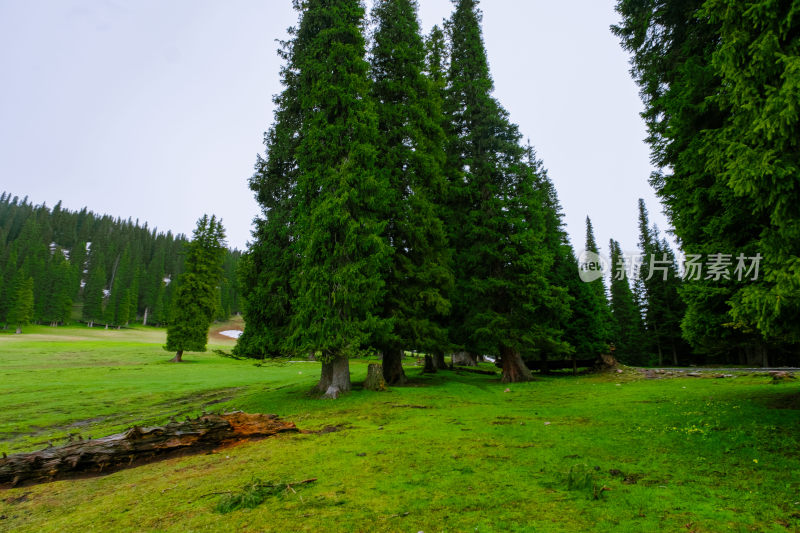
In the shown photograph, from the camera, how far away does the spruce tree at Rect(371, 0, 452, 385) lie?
15.5 metres

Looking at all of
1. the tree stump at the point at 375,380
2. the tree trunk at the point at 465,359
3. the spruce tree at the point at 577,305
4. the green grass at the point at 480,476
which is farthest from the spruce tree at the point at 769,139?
the tree trunk at the point at 465,359

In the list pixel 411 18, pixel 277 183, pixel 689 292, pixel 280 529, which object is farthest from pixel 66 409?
pixel 411 18

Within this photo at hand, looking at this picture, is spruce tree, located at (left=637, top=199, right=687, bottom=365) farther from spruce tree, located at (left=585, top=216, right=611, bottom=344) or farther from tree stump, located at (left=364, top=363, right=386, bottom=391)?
tree stump, located at (left=364, top=363, right=386, bottom=391)

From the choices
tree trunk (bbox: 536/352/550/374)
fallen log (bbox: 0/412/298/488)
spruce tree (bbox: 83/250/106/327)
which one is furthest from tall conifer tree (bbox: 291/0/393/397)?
spruce tree (bbox: 83/250/106/327)

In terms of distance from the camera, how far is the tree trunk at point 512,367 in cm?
1912

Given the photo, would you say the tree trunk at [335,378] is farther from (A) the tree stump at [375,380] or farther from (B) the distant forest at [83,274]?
(B) the distant forest at [83,274]

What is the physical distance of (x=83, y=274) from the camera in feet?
342

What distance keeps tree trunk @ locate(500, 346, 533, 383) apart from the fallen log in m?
13.4

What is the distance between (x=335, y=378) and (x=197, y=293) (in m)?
31.3

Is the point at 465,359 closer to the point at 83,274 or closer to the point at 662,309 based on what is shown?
the point at 662,309

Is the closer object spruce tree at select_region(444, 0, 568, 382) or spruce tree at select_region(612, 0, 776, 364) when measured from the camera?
spruce tree at select_region(612, 0, 776, 364)

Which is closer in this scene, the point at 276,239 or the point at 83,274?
the point at 276,239

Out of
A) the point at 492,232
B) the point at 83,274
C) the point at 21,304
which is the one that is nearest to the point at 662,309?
the point at 492,232

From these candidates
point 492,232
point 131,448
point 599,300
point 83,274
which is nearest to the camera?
point 131,448
